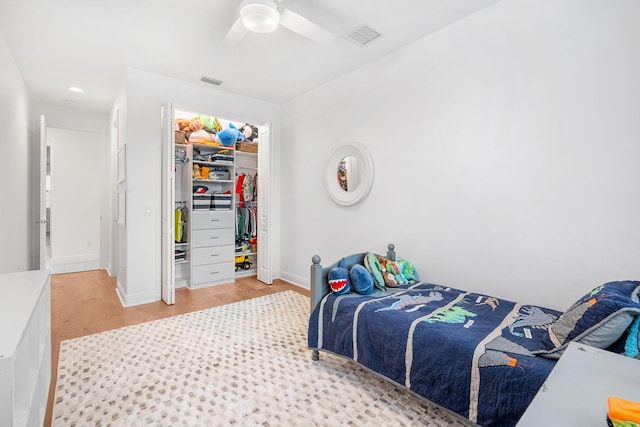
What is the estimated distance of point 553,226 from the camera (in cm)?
213

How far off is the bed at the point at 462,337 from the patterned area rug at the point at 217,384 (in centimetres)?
18

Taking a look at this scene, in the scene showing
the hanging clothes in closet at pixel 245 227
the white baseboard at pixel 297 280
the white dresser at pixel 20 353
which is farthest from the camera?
the hanging clothes in closet at pixel 245 227

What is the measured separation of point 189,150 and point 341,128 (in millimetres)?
2132

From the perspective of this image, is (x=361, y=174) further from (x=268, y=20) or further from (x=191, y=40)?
(x=191, y=40)

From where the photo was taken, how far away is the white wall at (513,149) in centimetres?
191

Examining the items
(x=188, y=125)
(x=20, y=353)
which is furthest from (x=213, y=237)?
(x=20, y=353)

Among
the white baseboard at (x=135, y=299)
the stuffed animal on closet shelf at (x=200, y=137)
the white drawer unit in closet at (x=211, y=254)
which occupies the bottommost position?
the white baseboard at (x=135, y=299)

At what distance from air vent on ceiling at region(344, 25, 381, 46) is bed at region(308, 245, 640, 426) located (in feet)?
6.60

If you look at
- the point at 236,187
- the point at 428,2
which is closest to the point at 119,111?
the point at 236,187

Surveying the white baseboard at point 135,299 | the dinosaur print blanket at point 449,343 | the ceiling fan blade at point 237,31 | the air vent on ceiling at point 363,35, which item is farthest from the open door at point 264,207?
the dinosaur print blanket at point 449,343

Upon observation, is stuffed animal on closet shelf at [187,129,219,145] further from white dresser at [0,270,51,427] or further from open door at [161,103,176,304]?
white dresser at [0,270,51,427]

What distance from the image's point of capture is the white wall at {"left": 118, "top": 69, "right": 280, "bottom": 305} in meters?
3.53

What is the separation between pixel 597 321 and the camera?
54.1 inches

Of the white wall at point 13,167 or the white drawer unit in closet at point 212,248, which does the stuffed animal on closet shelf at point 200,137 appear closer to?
the white drawer unit in closet at point 212,248
